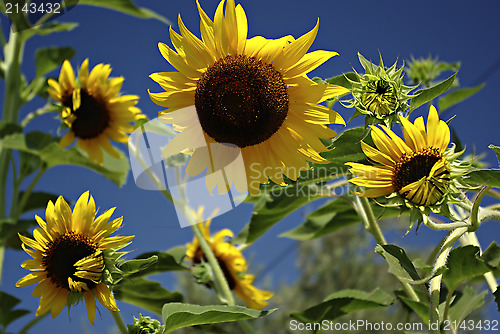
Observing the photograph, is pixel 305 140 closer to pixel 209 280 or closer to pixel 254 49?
pixel 254 49

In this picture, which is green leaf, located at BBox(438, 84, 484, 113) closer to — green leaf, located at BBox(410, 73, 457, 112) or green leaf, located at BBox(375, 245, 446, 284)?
green leaf, located at BBox(410, 73, 457, 112)

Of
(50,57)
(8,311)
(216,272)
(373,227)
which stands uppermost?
(50,57)

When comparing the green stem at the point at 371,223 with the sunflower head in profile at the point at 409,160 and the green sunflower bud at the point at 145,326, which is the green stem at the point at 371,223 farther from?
the green sunflower bud at the point at 145,326

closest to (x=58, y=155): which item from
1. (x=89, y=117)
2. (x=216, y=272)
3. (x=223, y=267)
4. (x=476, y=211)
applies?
(x=89, y=117)

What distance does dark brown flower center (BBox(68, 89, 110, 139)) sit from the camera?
1476mm

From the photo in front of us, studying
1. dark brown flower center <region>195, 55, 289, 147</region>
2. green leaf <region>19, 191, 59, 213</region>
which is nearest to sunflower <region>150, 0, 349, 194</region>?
dark brown flower center <region>195, 55, 289, 147</region>

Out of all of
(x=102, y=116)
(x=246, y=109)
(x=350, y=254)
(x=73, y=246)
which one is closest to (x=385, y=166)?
(x=246, y=109)

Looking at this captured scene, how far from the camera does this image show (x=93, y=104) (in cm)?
148

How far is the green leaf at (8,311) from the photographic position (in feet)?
4.32

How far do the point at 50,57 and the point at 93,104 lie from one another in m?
0.56

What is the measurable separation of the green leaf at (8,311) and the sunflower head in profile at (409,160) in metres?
0.99

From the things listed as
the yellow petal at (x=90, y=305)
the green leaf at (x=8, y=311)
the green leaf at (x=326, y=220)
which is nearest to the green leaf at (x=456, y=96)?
the green leaf at (x=326, y=220)

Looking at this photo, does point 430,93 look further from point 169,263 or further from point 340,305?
point 169,263

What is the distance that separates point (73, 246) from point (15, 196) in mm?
1156
